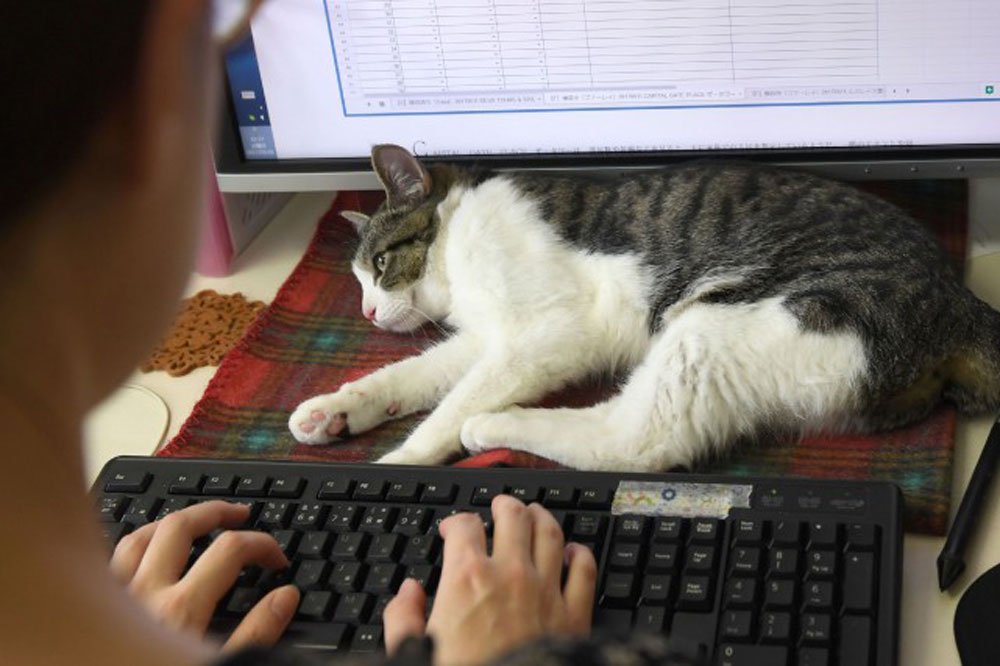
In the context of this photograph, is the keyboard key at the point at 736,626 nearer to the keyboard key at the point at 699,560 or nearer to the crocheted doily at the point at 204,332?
the keyboard key at the point at 699,560

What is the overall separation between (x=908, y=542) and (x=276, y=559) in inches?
15.0

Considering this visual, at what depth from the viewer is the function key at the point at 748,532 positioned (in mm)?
711

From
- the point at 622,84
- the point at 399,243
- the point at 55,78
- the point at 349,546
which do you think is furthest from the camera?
the point at 399,243

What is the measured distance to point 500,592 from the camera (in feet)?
2.16

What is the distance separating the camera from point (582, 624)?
665mm

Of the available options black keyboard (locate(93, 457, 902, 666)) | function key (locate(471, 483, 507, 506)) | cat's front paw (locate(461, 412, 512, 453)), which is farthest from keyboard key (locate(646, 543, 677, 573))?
cat's front paw (locate(461, 412, 512, 453))

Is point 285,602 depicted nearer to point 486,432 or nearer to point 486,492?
point 486,492

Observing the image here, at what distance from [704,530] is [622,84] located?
412 mm

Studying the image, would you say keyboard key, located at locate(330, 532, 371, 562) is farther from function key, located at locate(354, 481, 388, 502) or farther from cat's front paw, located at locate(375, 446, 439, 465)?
cat's front paw, located at locate(375, 446, 439, 465)

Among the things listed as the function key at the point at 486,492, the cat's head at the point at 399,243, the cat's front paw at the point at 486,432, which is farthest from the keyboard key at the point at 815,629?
the cat's head at the point at 399,243

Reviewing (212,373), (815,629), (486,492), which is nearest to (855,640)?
(815,629)

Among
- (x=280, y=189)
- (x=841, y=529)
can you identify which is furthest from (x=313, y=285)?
(x=841, y=529)

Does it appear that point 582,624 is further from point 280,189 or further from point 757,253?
point 280,189

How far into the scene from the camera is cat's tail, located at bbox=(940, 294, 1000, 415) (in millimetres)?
882
